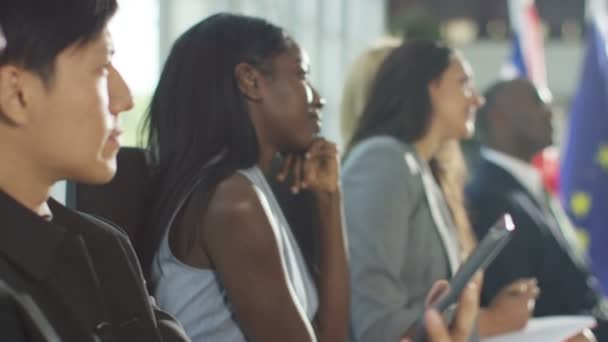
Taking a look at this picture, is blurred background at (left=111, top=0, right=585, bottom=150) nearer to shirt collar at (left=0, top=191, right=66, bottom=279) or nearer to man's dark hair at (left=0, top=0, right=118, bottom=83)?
man's dark hair at (left=0, top=0, right=118, bottom=83)

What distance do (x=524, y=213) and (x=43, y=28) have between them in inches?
108

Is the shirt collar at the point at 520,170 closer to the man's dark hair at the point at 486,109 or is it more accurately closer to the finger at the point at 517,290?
the man's dark hair at the point at 486,109

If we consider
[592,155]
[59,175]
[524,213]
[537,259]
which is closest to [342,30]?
[592,155]

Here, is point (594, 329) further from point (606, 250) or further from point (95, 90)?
point (95, 90)

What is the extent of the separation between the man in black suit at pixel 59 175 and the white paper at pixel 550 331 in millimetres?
1314

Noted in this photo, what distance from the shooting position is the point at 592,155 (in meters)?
5.09

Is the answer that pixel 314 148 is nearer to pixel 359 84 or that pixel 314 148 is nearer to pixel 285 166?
pixel 285 166

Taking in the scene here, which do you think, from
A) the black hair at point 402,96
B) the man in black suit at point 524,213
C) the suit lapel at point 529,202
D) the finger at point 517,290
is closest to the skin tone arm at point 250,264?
the finger at point 517,290

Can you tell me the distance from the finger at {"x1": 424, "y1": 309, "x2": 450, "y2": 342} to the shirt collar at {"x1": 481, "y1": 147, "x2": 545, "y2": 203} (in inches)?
98.5

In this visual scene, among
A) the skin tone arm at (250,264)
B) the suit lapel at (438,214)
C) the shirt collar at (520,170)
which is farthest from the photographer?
the shirt collar at (520,170)

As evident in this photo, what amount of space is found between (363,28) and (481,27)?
14.1 metres

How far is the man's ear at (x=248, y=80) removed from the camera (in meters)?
1.99

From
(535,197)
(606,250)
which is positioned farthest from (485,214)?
(606,250)

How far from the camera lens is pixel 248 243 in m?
1.78
